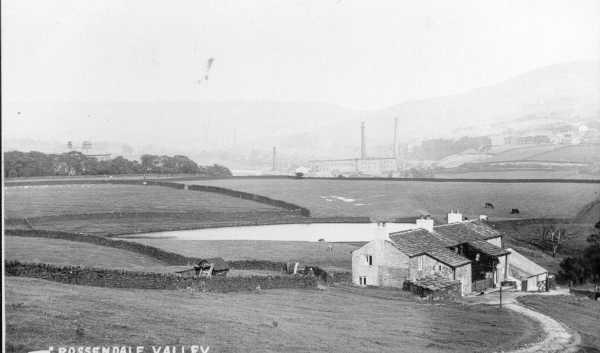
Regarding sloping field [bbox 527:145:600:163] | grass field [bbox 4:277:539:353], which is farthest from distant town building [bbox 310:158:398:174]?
sloping field [bbox 527:145:600:163]

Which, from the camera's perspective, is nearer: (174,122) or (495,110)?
(174,122)

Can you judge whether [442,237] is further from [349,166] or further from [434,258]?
[349,166]

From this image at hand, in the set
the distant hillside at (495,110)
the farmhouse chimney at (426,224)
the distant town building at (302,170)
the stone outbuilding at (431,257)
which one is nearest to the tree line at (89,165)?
the distant town building at (302,170)

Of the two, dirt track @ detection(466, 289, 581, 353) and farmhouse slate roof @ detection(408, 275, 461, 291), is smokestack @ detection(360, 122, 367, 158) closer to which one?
farmhouse slate roof @ detection(408, 275, 461, 291)

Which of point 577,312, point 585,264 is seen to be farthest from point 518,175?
point 577,312

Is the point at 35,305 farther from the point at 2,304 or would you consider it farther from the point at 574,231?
the point at 574,231

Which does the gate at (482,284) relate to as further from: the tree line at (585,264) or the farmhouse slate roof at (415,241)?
the tree line at (585,264)
